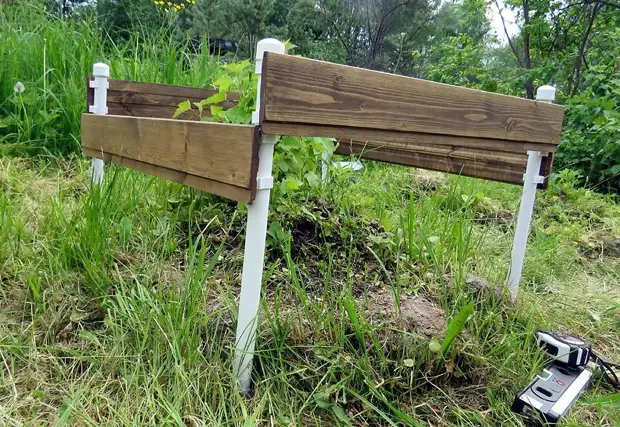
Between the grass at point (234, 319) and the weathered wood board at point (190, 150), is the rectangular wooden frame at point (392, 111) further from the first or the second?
the grass at point (234, 319)

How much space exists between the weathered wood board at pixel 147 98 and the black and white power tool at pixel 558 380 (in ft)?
5.81

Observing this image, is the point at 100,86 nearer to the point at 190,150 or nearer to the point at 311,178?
the point at 311,178

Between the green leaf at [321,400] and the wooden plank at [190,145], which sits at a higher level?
the wooden plank at [190,145]

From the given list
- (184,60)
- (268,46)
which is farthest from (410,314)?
(184,60)

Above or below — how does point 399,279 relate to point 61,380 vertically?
above

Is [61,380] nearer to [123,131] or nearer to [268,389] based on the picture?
[268,389]

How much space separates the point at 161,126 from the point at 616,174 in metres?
4.43

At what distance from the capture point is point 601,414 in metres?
1.33

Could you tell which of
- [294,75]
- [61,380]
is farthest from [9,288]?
[294,75]

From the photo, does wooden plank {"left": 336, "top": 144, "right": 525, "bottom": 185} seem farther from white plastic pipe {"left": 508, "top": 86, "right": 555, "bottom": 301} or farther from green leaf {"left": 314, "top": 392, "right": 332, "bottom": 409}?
green leaf {"left": 314, "top": 392, "right": 332, "bottom": 409}

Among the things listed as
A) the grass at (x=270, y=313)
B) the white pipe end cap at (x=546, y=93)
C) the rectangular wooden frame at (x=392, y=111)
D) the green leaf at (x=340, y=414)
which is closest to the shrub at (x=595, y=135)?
the grass at (x=270, y=313)

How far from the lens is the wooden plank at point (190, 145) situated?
1030 mm

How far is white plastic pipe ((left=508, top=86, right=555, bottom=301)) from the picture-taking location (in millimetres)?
1790

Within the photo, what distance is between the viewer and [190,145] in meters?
1.21
